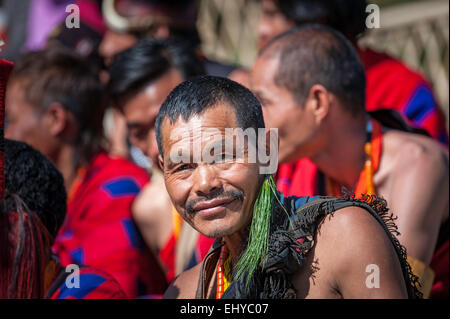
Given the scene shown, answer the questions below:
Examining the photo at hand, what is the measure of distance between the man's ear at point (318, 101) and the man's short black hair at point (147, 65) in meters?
1.26

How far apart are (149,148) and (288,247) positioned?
1.92m

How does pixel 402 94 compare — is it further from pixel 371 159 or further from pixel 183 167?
pixel 183 167

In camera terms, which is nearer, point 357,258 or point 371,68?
point 357,258

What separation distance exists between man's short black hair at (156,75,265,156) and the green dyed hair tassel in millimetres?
177

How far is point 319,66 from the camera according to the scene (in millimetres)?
2697

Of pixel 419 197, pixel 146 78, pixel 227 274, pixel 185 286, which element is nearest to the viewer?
pixel 227 274

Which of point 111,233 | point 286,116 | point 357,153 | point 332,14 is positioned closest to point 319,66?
point 286,116

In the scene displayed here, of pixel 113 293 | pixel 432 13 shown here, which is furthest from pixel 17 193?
pixel 432 13

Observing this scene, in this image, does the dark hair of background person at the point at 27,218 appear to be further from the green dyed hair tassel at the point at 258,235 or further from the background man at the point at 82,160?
the background man at the point at 82,160

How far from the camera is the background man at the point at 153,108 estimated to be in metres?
3.44

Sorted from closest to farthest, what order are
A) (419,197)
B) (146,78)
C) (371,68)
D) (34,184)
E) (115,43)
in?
(34,184)
(419,197)
(146,78)
(371,68)
(115,43)

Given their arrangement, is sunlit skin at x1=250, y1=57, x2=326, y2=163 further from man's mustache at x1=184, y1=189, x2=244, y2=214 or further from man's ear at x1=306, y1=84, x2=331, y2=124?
man's mustache at x1=184, y1=189, x2=244, y2=214

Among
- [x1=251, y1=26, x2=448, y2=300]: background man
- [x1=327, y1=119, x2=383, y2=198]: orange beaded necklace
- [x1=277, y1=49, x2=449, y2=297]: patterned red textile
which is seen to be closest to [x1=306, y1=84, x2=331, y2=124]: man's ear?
[x1=251, y1=26, x2=448, y2=300]: background man

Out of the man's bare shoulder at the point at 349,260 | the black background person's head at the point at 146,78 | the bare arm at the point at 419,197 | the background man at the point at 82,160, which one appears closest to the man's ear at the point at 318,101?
the bare arm at the point at 419,197
